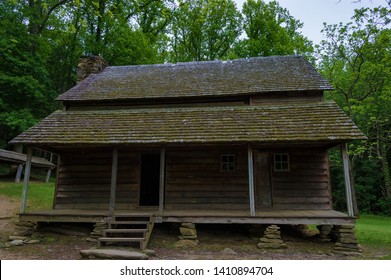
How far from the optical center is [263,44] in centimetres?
2795

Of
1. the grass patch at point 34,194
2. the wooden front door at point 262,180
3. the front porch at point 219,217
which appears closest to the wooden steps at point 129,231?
the front porch at point 219,217

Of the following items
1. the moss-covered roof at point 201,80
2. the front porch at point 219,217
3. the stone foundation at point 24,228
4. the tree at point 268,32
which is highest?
the tree at point 268,32

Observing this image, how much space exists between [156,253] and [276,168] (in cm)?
574

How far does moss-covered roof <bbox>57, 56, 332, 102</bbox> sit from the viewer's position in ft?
40.8

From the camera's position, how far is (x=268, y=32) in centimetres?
2927

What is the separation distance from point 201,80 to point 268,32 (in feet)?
60.8

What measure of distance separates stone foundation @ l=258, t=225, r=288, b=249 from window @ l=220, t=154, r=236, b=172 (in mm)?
2995

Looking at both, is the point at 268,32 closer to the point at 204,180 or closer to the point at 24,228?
the point at 204,180

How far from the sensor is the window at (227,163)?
11.7 metres

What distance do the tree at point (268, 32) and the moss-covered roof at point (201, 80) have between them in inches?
510

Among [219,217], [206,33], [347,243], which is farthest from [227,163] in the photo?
[206,33]

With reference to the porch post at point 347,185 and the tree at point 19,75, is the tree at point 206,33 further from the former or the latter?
the porch post at point 347,185

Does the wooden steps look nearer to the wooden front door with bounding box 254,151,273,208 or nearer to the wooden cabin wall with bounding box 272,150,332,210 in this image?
the wooden front door with bounding box 254,151,273,208

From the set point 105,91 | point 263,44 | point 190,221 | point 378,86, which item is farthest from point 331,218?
point 263,44
